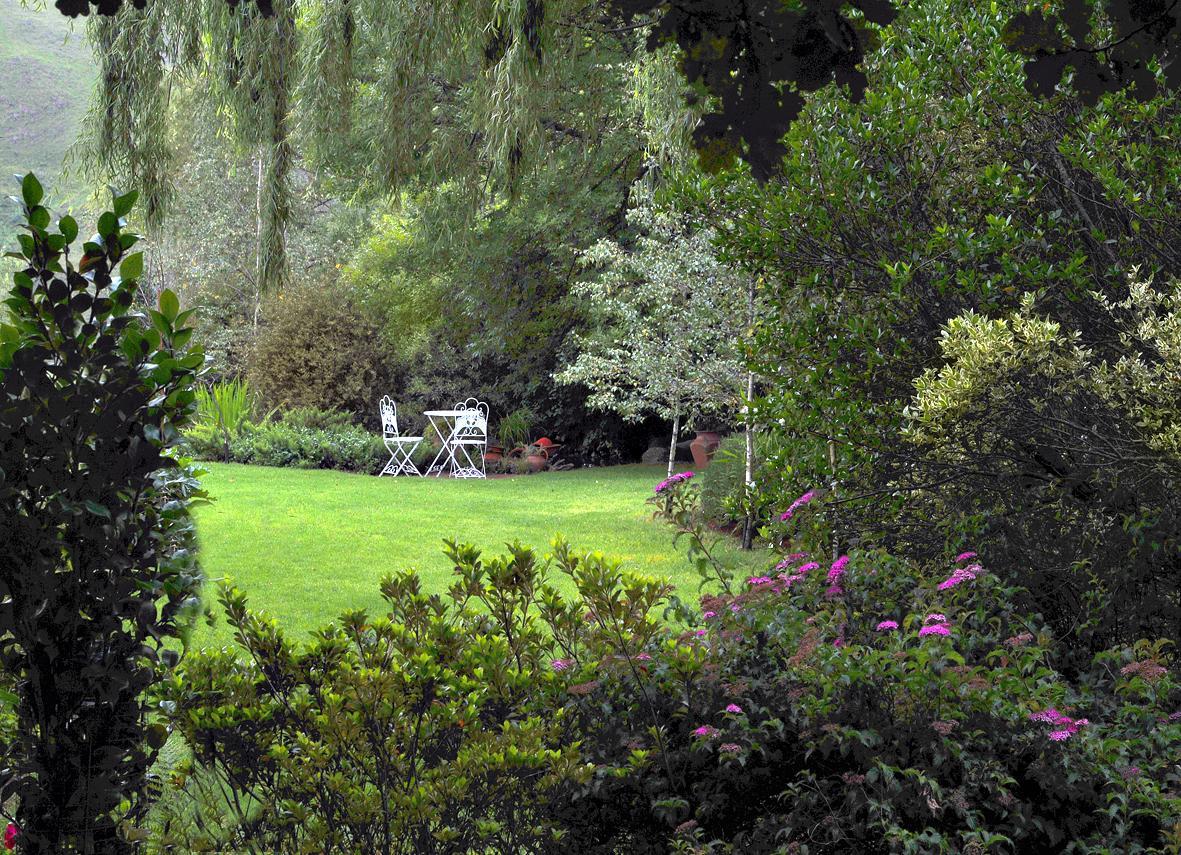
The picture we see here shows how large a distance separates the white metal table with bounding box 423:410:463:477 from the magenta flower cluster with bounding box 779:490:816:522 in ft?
29.7

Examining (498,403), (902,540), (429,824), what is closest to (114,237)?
(429,824)

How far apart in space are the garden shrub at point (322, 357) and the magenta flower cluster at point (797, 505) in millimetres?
12569

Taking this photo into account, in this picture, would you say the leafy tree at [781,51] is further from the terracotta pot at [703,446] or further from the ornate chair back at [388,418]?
the ornate chair back at [388,418]

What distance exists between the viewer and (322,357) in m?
15.9

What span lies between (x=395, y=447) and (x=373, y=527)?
518cm

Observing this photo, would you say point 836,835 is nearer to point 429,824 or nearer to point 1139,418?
point 429,824

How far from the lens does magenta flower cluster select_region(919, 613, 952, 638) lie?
8.23ft

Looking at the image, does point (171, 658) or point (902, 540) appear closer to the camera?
point (171, 658)

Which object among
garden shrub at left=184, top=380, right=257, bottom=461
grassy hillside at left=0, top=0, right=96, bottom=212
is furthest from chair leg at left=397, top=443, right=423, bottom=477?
grassy hillside at left=0, top=0, right=96, bottom=212

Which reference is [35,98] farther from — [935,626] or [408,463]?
[935,626]

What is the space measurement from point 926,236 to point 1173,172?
2.54 feet

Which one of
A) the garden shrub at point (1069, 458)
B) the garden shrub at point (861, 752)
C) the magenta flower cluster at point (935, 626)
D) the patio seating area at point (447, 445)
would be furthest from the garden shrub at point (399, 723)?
the patio seating area at point (447, 445)

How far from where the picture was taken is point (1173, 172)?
3.36m

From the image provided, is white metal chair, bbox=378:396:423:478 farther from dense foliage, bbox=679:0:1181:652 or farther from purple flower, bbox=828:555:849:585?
purple flower, bbox=828:555:849:585
